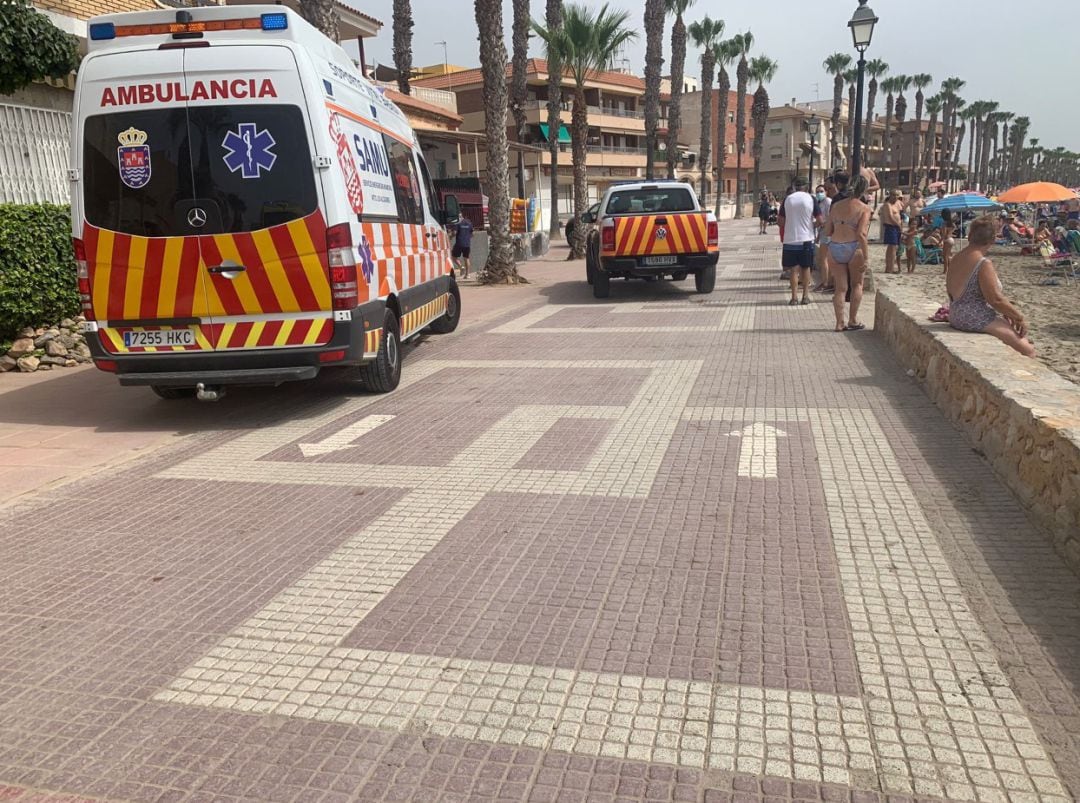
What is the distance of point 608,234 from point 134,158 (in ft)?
27.4

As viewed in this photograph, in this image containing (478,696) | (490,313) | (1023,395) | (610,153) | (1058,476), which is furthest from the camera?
(610,153)

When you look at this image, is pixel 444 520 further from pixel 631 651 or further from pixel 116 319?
pixel 116 319

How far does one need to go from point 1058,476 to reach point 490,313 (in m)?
10.1

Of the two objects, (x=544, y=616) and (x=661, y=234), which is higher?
(x=661, y=234)

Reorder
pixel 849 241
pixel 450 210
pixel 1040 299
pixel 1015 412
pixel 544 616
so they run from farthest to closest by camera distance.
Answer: pixel 1040 299, pixel 450 210, pixel 849 241, pixel 1015 412, pixel 544 616

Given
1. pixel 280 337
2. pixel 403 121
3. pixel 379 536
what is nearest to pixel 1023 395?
pixel 379 536

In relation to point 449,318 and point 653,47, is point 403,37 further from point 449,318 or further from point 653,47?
point 449,318

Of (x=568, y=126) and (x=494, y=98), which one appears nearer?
(x=494, y=98)

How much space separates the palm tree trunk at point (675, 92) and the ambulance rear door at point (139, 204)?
106 ft

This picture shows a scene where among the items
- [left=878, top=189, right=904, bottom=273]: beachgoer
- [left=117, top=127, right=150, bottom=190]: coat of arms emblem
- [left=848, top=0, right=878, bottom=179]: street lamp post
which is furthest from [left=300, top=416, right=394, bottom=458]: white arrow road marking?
[left=878, top=189, right=904, bottom=273]: beachgoer

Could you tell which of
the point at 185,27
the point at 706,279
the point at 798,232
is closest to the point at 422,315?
the point at 185,27

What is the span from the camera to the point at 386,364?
7551 mm

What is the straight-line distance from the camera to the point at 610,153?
179ft

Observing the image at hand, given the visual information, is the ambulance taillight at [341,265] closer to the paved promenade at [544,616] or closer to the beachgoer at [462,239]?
the paved promenade at [544,616]
